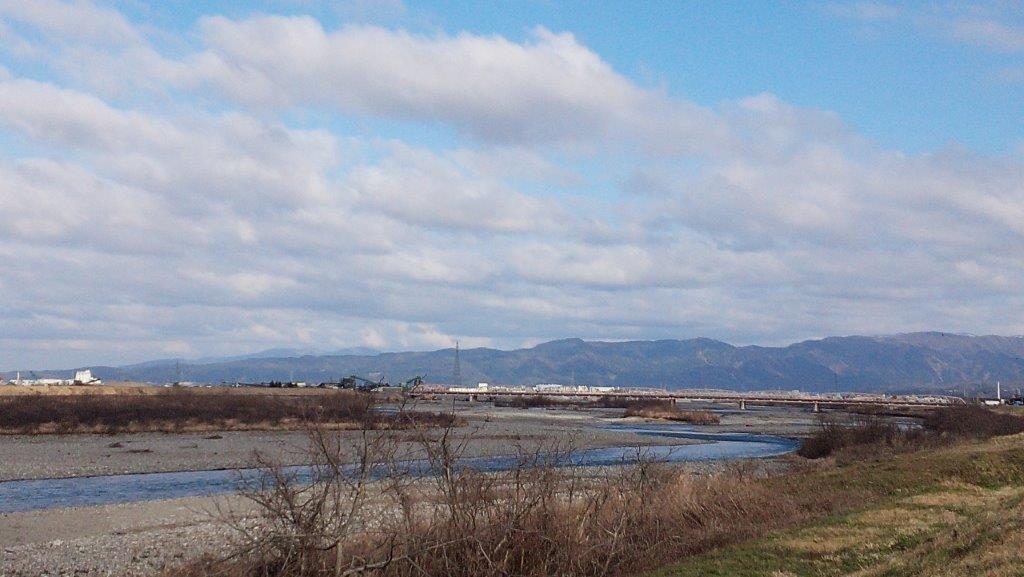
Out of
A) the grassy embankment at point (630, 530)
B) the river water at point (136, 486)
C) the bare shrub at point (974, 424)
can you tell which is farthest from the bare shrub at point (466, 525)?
the bare shrub at point (974, 424)

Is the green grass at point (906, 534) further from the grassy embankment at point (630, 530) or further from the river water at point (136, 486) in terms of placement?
the river water at point (136, 486)

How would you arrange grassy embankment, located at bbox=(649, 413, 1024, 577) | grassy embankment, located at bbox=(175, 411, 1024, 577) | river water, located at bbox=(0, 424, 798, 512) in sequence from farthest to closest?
1. river water, located at bbox=(0, 424, 798, 512)
2. grassy embankment, located at bbox=(175, 411, 1024, 577)
3. grassy embankment, located at bbox=(649, 413, 1024, 577)

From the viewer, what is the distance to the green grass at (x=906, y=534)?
41.8 feet

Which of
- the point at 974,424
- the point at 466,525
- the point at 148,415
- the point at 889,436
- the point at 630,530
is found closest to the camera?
the point at 466,525

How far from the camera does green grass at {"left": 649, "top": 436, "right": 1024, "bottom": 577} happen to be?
12.7 m

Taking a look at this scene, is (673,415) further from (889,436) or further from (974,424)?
(889,436)

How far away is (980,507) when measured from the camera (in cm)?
2075

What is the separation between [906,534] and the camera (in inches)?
696

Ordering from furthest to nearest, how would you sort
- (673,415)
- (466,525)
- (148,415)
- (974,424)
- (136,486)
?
(673,415)
(148,415)
(974,424)
(136,486)
(466,525)

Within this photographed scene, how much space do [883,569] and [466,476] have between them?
25.0 feet

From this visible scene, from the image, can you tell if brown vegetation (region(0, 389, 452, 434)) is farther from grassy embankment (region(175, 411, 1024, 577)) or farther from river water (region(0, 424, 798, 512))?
grassy embankment (region(175, 411, 1024, 577))

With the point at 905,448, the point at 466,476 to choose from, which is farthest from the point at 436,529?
the point at 905,448

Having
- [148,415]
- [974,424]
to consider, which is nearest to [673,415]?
[974,424]

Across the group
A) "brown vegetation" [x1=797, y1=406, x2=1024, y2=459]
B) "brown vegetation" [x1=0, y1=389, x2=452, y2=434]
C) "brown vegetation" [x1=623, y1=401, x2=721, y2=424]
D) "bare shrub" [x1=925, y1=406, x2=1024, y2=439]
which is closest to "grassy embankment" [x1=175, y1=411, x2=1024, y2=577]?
"brown vegetation" [x1=797, y1=406, x2=1024, y2=459]
